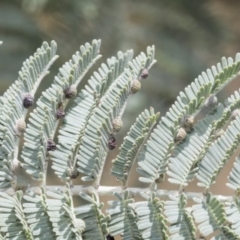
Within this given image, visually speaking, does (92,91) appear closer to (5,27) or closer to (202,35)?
(5,27)

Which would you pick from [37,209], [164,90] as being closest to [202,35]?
[164,90]

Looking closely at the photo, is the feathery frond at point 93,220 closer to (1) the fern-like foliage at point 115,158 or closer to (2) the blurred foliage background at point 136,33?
(1) the fern-like foliage at point 115,158

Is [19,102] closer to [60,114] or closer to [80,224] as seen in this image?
[60,114]

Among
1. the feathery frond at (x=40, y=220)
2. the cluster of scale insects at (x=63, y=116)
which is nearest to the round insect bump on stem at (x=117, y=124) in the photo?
the cluster of scale insects at (x=63, y=116)

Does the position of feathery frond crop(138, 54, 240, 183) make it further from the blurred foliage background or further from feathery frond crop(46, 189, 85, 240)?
the blurred foliage background

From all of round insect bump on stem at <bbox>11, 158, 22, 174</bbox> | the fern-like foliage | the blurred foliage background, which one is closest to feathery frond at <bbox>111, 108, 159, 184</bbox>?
the fern-like foliage
